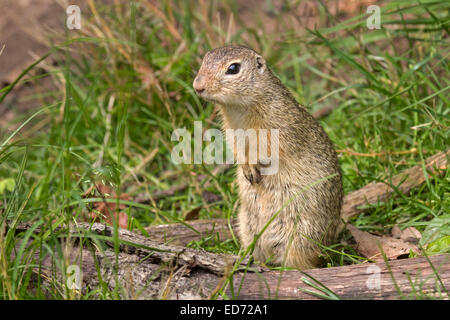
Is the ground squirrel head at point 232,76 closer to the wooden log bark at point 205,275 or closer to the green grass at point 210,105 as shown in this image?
the green grass at point 210,105

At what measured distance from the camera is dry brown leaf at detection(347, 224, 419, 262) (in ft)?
12.7

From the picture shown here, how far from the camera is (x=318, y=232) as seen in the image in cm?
404

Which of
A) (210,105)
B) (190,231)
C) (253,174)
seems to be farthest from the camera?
(210,105)

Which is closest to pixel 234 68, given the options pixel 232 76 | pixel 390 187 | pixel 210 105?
pixel 232 76

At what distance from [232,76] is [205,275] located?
4.96 feet

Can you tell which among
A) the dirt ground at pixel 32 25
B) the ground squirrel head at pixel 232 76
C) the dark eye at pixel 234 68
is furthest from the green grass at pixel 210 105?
the dark eye at pixel 234 68

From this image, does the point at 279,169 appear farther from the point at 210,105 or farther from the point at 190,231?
the point at 210,105

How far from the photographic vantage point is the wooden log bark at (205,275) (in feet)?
9.94

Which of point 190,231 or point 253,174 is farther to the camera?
point 190,231

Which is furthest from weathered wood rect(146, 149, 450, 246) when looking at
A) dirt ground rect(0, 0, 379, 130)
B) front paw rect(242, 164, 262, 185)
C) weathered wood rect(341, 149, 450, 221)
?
dirt ground rect(0, 0, 379, 130)

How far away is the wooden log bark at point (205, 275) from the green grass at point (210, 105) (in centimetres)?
55

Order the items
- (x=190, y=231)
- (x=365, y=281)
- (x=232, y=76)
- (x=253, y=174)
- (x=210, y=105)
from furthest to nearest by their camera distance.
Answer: (x=210, y=105) < (x=190, y=231) < (x=253, y=174) < (x=232, y=76) < (x=365, y=281)

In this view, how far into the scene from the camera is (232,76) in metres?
4.05

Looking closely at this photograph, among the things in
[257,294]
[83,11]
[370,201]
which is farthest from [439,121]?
[83,11]
